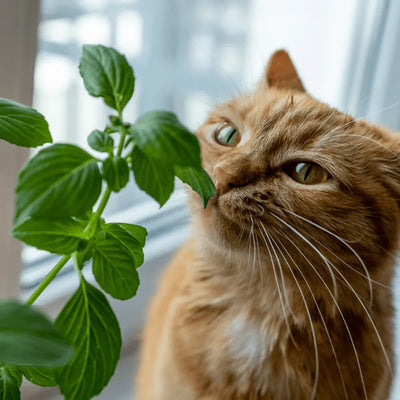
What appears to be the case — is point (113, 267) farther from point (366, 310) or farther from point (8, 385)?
point (366, 310)

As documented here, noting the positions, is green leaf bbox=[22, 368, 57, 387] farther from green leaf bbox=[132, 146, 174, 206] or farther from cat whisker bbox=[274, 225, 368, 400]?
cat whisker bbox=[274, 225, 368, 400]

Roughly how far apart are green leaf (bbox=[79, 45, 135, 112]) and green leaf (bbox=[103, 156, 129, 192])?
5 centimetres

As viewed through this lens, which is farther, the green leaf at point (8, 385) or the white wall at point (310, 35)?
the white wall at point (310, 35)

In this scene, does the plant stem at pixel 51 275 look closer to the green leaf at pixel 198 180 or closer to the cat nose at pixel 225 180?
the green leaf at pixel 198 180

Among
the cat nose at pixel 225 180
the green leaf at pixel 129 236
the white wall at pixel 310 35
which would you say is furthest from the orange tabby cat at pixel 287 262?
the white wall at pixel 310 35

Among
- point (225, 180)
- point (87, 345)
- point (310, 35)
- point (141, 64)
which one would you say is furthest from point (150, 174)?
point (310, 35)

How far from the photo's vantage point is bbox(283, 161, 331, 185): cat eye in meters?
0.72

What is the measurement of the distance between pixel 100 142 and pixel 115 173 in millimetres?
49

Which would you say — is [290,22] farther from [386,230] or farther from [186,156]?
[186,156]

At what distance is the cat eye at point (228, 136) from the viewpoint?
31.8 inches

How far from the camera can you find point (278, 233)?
686mm

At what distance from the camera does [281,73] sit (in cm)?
94

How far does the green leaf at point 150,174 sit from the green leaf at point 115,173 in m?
0.02

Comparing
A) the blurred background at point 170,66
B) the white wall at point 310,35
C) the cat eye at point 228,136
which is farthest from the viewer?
the white wall at point 310,35
